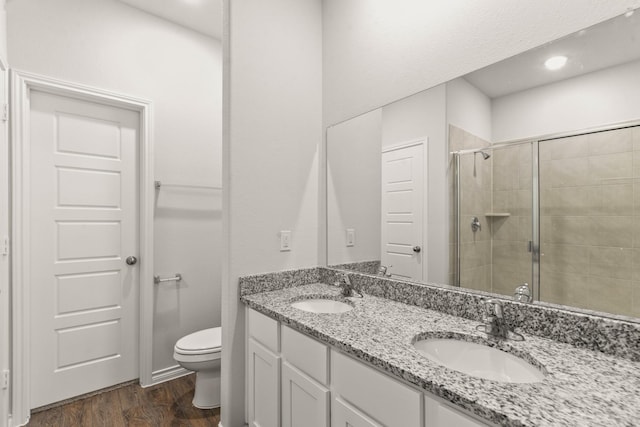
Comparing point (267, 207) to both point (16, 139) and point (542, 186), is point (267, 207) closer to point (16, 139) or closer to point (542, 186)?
point (542, 186)

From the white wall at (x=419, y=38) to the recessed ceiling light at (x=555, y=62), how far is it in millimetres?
67

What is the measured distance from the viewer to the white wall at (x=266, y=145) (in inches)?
68.2

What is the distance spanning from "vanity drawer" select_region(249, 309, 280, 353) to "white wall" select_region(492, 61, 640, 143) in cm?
126

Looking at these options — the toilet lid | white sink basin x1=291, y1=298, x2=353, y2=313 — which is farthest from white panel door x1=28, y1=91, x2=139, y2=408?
white sink basin x1=291, y1=298, x2=353, y2=313

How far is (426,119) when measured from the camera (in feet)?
4.89

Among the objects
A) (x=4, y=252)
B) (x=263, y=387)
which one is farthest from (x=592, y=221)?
(x=4, y=252)

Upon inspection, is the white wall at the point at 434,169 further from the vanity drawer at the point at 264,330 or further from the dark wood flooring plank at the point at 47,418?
the dark wood flooring plank at the point at 47,418

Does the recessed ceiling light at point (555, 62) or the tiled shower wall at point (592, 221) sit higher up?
the recessed ceiling light at point (555, 62)

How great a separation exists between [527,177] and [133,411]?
2.60 meters

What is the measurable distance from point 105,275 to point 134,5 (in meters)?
2.01

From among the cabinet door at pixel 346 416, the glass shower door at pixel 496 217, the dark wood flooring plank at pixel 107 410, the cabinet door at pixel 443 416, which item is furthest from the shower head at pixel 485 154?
the dark wood flooring plank at pixel 107 410

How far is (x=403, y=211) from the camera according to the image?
1604mm

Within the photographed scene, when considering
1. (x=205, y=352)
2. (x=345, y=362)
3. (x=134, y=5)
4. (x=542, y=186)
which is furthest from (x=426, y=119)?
(x=134, y=5)

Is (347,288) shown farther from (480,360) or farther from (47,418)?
(47,418)
